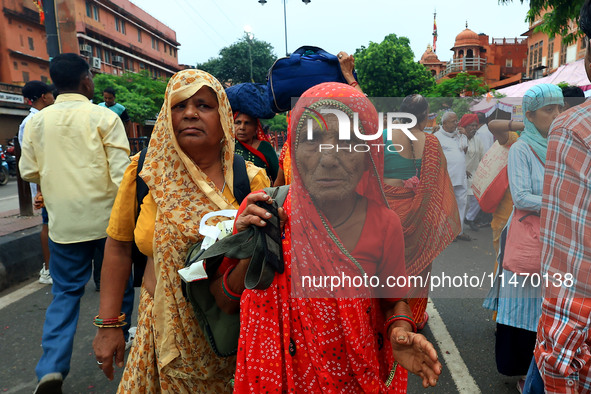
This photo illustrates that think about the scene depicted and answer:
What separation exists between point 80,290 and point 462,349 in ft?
8.68

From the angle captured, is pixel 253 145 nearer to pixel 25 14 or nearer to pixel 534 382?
pixel 534 382

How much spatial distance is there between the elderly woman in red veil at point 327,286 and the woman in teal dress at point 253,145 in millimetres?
2201

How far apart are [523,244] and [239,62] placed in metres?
51.6

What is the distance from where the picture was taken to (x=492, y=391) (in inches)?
102

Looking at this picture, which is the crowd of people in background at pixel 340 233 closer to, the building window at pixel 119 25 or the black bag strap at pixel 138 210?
the black bag strap at pixel 138 210

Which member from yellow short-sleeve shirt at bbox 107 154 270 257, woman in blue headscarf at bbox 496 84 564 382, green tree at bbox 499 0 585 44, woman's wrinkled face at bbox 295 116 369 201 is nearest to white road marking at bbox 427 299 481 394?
woman in blue headscarf at bbox 496 84 564 382

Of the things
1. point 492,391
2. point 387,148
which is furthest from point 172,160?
point 492,391

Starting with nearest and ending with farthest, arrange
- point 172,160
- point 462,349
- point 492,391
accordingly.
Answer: point 172,160
point 492,391
point 462,349

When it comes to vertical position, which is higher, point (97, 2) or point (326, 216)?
point (97, 2)

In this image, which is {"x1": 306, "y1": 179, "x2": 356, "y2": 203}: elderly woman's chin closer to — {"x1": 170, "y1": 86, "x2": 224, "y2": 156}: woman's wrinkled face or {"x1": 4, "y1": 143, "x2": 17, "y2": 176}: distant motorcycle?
{"x1": 170, "y1": 86, "x2": 224, "y2": 156}: woman's wrinkled face

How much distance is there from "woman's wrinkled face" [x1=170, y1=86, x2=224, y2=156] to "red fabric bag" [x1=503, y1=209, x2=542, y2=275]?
4.09 ft

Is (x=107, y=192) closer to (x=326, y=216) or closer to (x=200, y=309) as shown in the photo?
(x=200, y=309)

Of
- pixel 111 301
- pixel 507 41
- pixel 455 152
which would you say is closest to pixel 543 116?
pixel 455 152

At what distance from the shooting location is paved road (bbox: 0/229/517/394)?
2.70m
